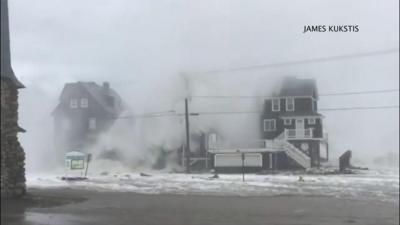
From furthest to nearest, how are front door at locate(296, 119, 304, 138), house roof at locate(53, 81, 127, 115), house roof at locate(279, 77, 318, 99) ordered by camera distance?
front door at locate(296, 119, 304, 138) < house roof at locate(279, 77, 318, 99) < house roof at locate(53, 81, 127, 115)

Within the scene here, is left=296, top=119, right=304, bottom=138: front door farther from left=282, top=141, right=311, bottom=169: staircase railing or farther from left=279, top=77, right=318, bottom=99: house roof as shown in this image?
left=279, top=77, right=318, bottom=99: house roof

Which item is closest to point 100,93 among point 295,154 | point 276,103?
point 276,103

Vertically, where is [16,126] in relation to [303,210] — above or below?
above

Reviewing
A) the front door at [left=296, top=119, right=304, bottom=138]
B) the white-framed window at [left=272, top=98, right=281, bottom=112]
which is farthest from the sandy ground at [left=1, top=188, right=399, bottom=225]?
the front door at [left=296, top=119, right=304, bottom=138]

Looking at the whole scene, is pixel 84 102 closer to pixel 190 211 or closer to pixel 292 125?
pixel 190 211

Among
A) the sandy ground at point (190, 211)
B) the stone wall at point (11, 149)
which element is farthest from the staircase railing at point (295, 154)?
the stone wall at point (11, 149)

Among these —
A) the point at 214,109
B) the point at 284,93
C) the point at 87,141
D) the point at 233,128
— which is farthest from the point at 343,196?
the point at 214,109

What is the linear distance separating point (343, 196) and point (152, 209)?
849cm

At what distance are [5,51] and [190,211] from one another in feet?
17.1

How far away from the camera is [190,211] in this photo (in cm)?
1338

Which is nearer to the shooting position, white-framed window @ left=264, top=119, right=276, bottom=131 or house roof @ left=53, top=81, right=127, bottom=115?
house roof @ left=53, top=81, right=127, bottom=115

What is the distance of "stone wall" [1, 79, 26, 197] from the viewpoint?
1486cm

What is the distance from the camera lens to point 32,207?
12.7 m

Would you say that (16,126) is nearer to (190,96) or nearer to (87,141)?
(87,141)
